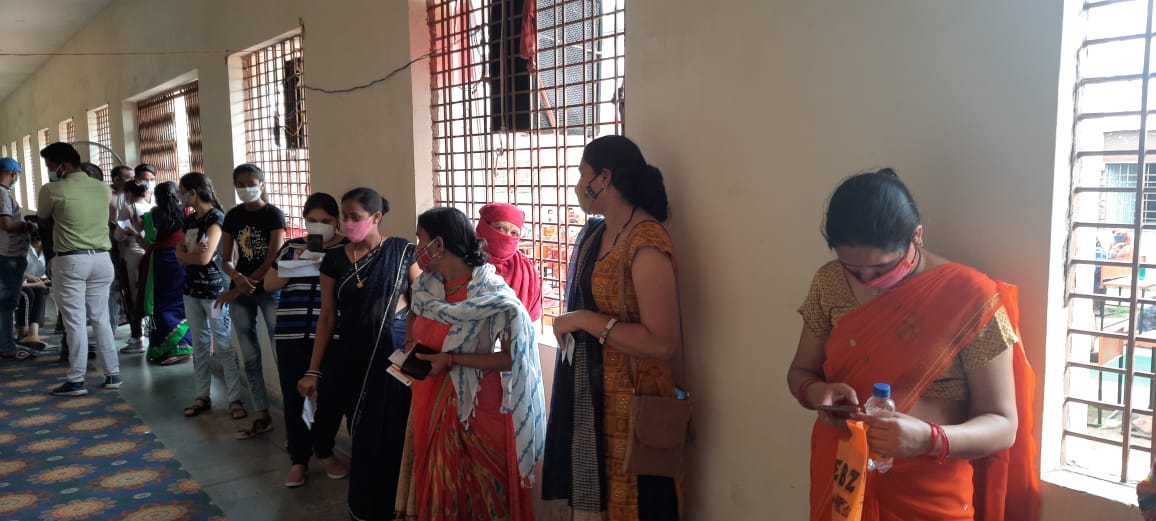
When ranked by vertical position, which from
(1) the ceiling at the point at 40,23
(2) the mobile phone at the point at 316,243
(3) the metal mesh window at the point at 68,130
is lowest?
(2) the mobile phone at the point at 316,243

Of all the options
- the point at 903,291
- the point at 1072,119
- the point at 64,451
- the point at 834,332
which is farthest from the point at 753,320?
the point at 64,451

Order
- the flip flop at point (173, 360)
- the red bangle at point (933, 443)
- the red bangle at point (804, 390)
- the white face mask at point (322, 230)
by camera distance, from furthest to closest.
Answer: the flip flop at point (173, 360) → the white face mask at point (322, 230) → the red bangle at point (804, 390) → the red bangle at point (933, 443)

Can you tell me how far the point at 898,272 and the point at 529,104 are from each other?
2012 millimetres

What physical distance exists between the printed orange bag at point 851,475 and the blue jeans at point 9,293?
671 centimetres

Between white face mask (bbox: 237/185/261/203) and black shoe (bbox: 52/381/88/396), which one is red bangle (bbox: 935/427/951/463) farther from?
black shoe (bbox: 52/381/88/396)

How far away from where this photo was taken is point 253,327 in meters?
4.38

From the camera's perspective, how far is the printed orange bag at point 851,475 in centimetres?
141

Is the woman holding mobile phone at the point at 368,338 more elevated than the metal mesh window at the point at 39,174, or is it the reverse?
the metal mesh window at the point at 39,174

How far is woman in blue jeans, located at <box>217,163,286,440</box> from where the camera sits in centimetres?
411

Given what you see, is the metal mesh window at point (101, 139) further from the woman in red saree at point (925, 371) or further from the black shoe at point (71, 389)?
the woman in red saree at point (925, 371)

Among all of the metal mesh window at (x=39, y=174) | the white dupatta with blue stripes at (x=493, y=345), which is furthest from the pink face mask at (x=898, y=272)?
the metal mesh window at (x=39, y=174)

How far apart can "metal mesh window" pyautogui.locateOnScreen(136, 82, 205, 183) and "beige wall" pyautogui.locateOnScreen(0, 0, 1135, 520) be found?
573 cm

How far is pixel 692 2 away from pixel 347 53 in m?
2.46

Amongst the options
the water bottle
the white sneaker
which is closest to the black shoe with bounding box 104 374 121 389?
the white sneaker
